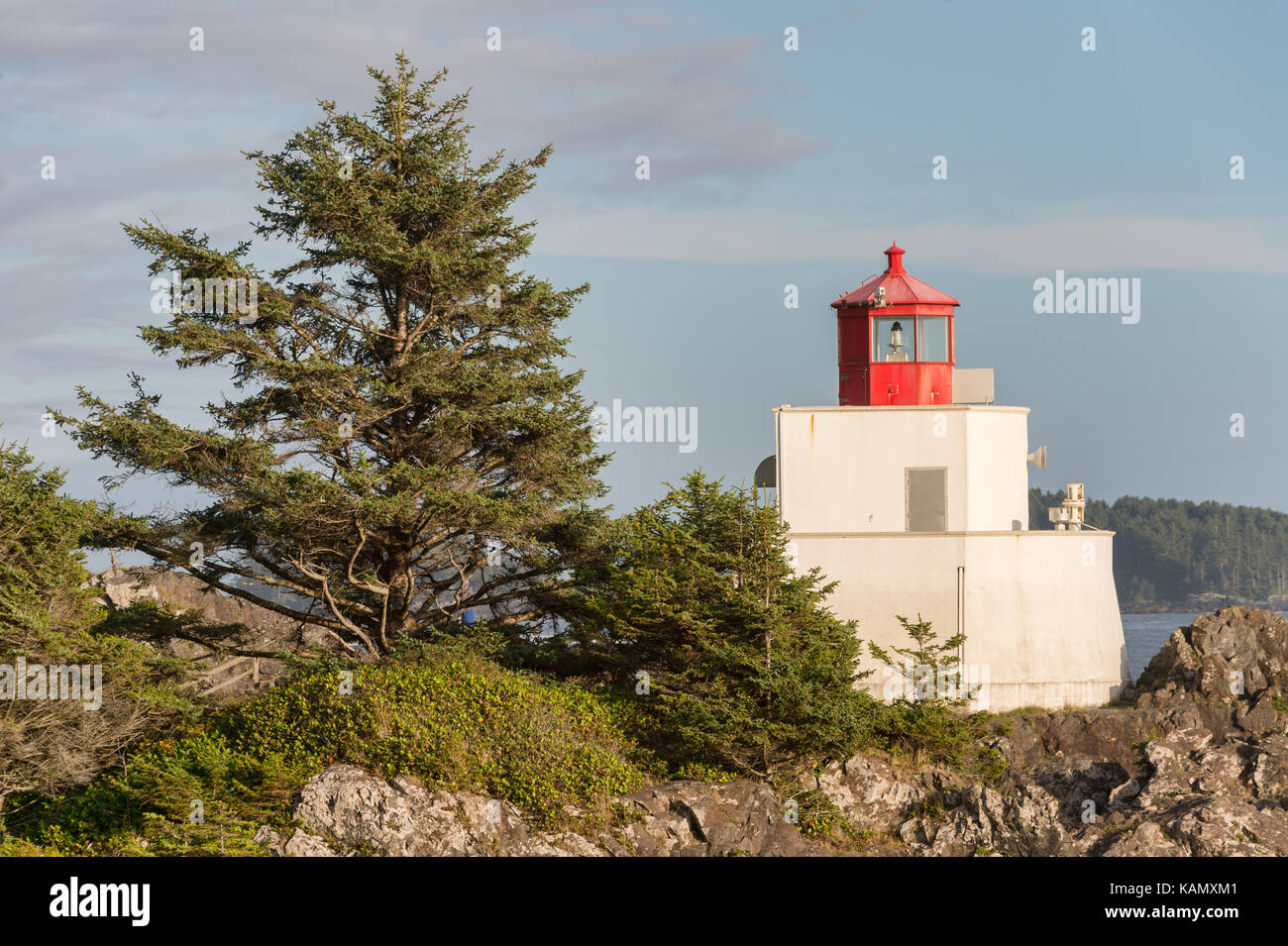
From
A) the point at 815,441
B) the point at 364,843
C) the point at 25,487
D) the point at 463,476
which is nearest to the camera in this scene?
the point at 364,843

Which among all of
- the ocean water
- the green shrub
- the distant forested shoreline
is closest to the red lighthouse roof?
the green shrub

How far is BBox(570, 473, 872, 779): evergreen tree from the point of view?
2072cm

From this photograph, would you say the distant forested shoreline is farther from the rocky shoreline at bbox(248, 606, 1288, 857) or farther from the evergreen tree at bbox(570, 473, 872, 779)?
the evergreen tree at bbox(570, 473, 872, 779)

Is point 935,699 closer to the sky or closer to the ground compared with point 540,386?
closer to the ground

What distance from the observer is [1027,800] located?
70.2 feet

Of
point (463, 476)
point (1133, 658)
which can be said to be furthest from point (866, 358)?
point (1133, 658)

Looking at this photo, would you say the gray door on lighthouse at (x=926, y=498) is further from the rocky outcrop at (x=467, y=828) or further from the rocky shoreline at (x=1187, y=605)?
the rocky shoreline at (x=1187, y=605)

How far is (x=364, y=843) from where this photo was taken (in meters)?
17.3

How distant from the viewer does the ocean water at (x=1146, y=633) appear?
225ft

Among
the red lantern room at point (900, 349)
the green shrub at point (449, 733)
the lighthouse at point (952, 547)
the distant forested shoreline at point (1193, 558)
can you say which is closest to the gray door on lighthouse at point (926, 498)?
the lighthouse at point (952, 547)

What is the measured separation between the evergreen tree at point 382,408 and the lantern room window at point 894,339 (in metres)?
7.67

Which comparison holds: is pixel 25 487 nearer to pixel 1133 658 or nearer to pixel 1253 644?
pixel 1253 644

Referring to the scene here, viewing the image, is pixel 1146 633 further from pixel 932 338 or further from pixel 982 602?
pixel 982 602
